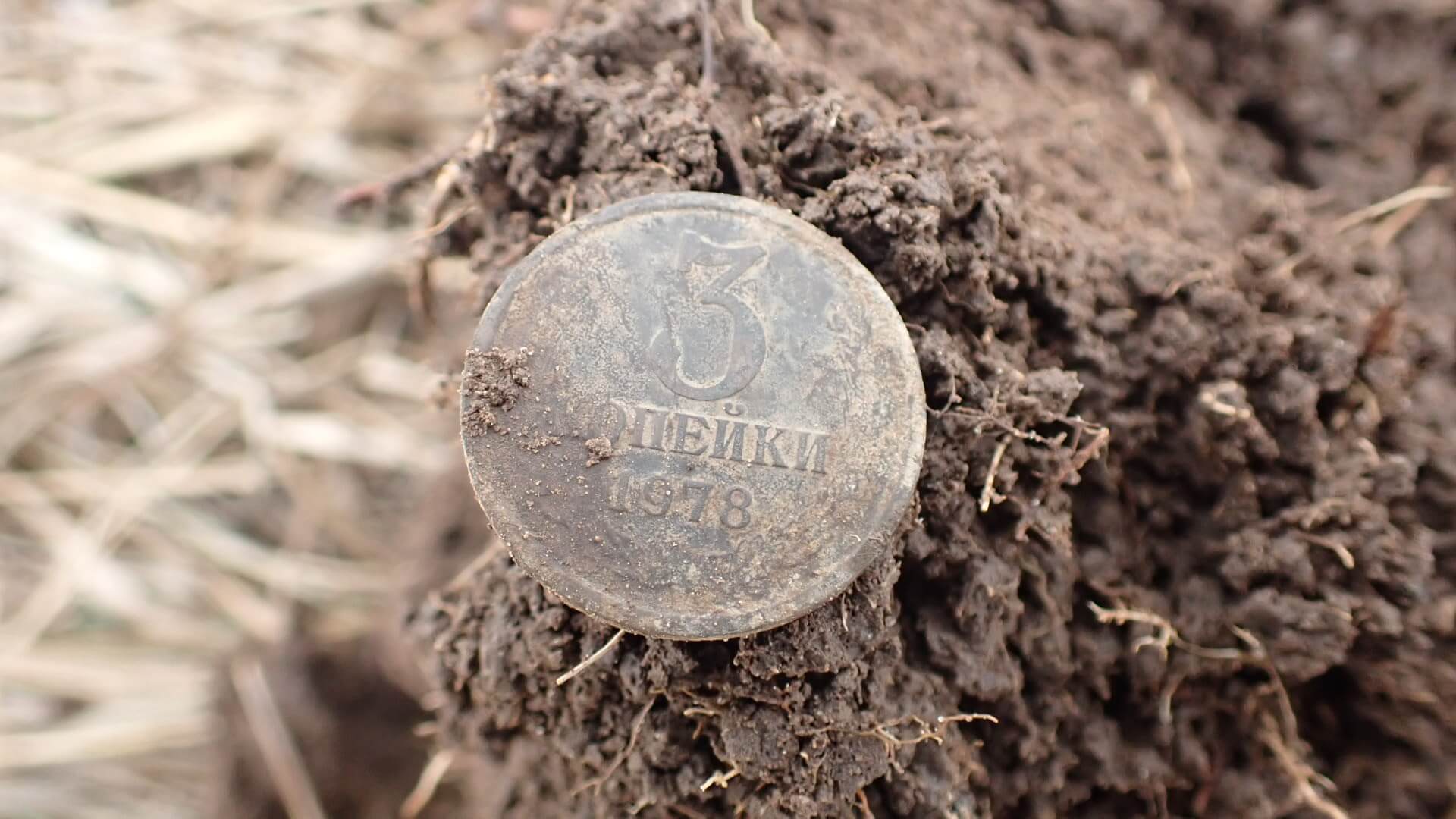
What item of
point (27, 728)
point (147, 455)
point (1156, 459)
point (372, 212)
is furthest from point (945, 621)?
point (27, 728)

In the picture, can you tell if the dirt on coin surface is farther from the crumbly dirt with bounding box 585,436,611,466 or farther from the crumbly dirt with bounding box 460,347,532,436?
the crumbly dirt with bounding box 460,347,532,436

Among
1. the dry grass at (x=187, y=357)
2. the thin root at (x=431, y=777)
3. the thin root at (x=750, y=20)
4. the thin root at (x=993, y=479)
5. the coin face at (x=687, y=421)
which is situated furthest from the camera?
the dry grass at (x=187, y=357)

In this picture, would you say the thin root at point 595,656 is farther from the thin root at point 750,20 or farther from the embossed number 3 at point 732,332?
the thin root at point 750,20

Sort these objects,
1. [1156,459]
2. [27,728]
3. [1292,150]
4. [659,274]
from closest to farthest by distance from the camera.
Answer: [659,274] → [1156,459] → [1292,150] → [27,728]

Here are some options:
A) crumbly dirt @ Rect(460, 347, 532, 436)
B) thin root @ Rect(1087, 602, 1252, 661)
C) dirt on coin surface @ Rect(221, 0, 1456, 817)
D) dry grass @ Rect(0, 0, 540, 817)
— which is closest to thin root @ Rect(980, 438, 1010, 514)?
dirt on coin surface @ Rect(221, 0, 1456, 817)

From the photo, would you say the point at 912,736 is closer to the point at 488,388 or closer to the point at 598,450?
the point at 598,450

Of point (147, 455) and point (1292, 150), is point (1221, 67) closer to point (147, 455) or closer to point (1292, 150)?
point (1292, 150)

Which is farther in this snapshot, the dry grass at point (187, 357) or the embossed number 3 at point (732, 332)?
the dry grass at point (187, 357)

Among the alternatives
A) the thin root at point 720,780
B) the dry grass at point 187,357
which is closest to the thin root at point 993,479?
the thin root at point 720,780
